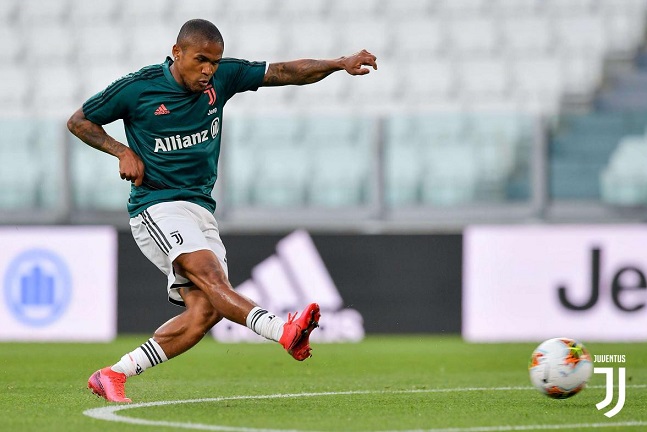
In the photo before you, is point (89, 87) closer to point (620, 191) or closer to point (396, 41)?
point (396, 41)

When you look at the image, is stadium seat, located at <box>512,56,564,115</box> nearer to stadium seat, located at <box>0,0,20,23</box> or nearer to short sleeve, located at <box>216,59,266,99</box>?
stadium seat, located at <box>0,0,20,23</box>

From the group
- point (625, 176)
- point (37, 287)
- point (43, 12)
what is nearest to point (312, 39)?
point (43, 12)

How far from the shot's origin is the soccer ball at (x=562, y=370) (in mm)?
5738

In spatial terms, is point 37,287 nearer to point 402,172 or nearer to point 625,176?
point 402,172

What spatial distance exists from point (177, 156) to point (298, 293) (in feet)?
18.5

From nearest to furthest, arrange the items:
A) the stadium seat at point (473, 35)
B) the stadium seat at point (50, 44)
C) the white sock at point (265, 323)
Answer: the white sock at point (265, 323) → the stadium seat at point (473, 35) → the stadium seat at point (50, 44)

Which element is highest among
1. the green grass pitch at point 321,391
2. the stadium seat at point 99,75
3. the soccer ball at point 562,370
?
the stadium seat at point 99,75

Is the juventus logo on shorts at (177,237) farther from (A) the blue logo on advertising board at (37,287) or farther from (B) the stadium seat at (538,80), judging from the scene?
(B) the stadium seat at (538,80)

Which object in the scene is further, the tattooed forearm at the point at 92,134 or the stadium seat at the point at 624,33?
the stadium seat at the point at 624,33

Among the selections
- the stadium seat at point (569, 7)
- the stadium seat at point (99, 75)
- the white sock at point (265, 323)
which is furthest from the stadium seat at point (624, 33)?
the white sock at point (265, 323)

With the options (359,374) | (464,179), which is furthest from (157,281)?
(359,374)

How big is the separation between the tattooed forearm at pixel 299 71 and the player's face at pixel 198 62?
0.45 meters

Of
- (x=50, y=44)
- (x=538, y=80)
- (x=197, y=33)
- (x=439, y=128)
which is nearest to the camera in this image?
(x=197, y=33)

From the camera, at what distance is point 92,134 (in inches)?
242
